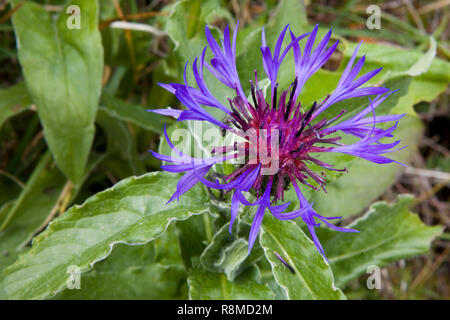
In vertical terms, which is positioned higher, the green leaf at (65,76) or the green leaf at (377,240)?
the green leaf at (65,76)

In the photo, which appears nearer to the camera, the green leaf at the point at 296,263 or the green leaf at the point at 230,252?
the green leaf at the point at 296,263

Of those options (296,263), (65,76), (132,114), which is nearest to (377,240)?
(296,263)

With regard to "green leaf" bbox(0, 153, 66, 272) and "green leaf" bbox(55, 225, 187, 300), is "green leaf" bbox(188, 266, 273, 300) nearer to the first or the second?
"green leaf" bbox(55, 225, 187, 300)

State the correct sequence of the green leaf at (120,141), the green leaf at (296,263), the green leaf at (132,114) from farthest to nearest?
1. the green leaf at (120,141)
2. the green leaf at (132,114)
3. the green leaf at (296,263)

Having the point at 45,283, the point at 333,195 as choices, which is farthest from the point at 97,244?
the point at 333,195

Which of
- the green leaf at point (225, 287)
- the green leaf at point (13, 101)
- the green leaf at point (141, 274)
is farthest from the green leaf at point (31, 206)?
the green leaf at point (225, 287)

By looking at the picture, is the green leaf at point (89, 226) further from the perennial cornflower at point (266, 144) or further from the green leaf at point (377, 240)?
the green leaf at point (377, 240)

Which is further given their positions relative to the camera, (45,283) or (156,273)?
(156,273)

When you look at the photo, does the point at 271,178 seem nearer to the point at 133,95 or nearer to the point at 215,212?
the point at 215,212
